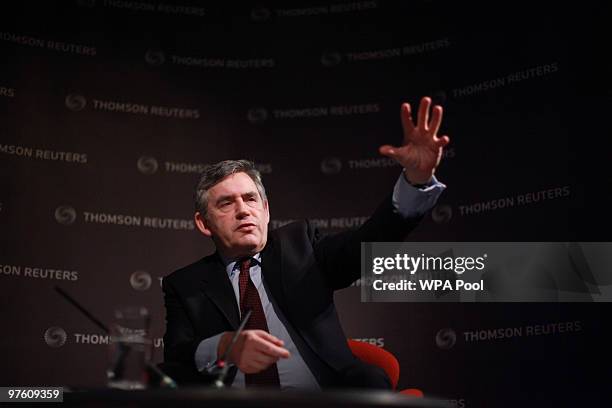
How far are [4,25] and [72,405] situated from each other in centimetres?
346

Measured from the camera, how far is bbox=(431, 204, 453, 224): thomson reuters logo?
436 cm

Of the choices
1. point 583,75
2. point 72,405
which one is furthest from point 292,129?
point 72,405

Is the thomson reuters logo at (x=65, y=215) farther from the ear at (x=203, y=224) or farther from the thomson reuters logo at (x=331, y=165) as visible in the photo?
the ear at (x=203, y=224)

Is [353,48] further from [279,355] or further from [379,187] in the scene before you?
[279,355]

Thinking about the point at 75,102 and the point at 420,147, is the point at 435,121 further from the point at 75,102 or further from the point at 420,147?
the point at 75,102

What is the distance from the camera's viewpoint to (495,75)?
14.5 feet

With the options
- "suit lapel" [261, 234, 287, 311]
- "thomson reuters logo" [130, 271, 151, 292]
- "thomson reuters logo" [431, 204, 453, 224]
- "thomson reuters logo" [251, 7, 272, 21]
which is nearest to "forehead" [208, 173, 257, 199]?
"suit lapel" [261, 234, 287, 311]

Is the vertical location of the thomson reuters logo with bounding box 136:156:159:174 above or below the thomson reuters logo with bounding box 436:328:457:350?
above

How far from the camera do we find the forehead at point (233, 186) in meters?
2.94

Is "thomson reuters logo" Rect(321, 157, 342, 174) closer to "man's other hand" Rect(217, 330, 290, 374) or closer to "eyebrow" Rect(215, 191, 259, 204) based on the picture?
"eyebrow" Rect(215, 191, 259, 204)

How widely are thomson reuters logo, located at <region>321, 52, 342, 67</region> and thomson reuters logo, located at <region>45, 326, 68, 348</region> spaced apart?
86.0 inches

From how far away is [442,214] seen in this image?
4.38 metres
